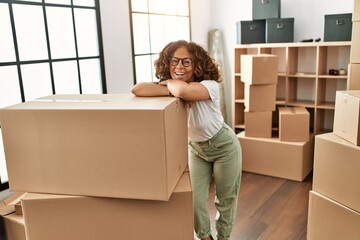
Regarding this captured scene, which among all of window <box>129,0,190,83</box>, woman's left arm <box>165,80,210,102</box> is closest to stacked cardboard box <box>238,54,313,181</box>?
window <box>129,0,190,83</box>

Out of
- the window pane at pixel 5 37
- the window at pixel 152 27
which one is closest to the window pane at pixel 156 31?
the window at pixel 152 27

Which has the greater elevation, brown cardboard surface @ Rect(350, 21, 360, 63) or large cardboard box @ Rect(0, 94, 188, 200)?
brown cardboard surface @ Rect(350, 21, 360, 63)

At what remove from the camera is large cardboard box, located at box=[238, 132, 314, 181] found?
10.9ft

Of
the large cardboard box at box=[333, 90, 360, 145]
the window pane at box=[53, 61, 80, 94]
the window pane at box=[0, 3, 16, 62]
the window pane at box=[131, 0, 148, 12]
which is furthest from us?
the window pane at box=[131, 0, 148, 12]

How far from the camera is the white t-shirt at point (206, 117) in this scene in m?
1.61

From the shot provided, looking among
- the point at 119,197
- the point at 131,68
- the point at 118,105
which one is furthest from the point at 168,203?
the point at 131,68

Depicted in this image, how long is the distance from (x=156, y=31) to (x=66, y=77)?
1254 mm

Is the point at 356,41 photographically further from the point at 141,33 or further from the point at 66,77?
the point at 66,77

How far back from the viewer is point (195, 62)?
1642mm

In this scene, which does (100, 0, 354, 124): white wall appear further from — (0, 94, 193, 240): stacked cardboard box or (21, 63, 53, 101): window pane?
(0, 94, 193, 240): stacked cardboard box

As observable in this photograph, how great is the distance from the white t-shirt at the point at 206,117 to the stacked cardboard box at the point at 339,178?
2.14 feet

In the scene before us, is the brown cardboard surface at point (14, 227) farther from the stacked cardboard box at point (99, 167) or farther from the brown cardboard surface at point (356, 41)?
the brown cardboard surface at point (356, 41)

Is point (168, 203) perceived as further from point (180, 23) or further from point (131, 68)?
point (180, 23)

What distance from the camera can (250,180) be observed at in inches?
134
